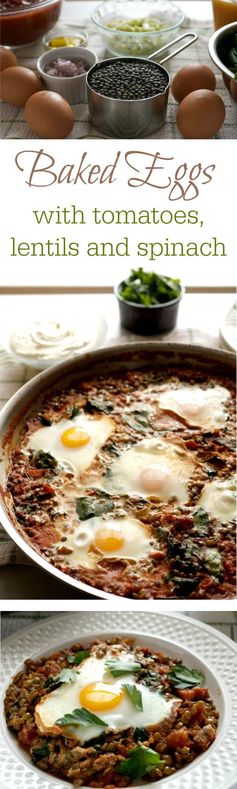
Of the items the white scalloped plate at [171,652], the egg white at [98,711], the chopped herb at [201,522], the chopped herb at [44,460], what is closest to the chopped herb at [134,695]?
the egg white at [98,711]

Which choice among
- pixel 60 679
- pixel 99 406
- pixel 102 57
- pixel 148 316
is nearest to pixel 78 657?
pixel 60 679

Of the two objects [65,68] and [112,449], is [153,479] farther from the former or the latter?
[65,68]

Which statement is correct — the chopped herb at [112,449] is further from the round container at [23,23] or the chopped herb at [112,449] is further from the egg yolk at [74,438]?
the round container at [23,23]

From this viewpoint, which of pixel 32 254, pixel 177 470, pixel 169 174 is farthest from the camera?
pixel 177 470

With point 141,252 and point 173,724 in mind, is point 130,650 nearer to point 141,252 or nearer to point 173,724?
point 173,724

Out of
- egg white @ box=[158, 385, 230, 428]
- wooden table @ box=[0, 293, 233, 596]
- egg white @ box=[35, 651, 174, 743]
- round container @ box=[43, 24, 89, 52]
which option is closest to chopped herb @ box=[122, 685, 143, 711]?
egg white @ box=[35, 651, 174, 743]

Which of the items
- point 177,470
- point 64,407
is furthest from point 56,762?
point 64,407
